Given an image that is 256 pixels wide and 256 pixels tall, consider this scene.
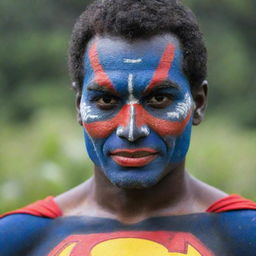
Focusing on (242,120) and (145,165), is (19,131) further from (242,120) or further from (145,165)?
(145,165)

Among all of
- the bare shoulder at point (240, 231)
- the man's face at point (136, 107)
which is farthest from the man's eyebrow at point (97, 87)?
the bare shoulder at point (240, 231)

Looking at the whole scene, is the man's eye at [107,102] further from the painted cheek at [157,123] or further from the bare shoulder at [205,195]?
the bare shoulder at [205,195]

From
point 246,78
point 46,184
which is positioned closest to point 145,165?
point 46,184

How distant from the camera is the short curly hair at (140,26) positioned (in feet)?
15.8

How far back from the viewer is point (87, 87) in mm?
4938

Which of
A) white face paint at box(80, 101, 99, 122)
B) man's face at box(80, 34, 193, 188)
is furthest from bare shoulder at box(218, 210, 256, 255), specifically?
white face paint at box(80, 101, 99, 122)

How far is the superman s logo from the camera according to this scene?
4.84 metres

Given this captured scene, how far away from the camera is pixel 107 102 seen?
487cm

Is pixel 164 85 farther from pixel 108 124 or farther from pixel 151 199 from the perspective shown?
pixel 151 199

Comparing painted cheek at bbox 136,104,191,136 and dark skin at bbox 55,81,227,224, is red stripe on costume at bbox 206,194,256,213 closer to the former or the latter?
dark skin at bbox 55,81,227,224

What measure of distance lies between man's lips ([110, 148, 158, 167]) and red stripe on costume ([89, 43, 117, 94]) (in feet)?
0.92

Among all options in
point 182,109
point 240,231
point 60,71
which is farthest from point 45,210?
point 60,71

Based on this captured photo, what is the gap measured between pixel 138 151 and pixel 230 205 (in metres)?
0.55

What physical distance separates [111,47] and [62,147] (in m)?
6.61
